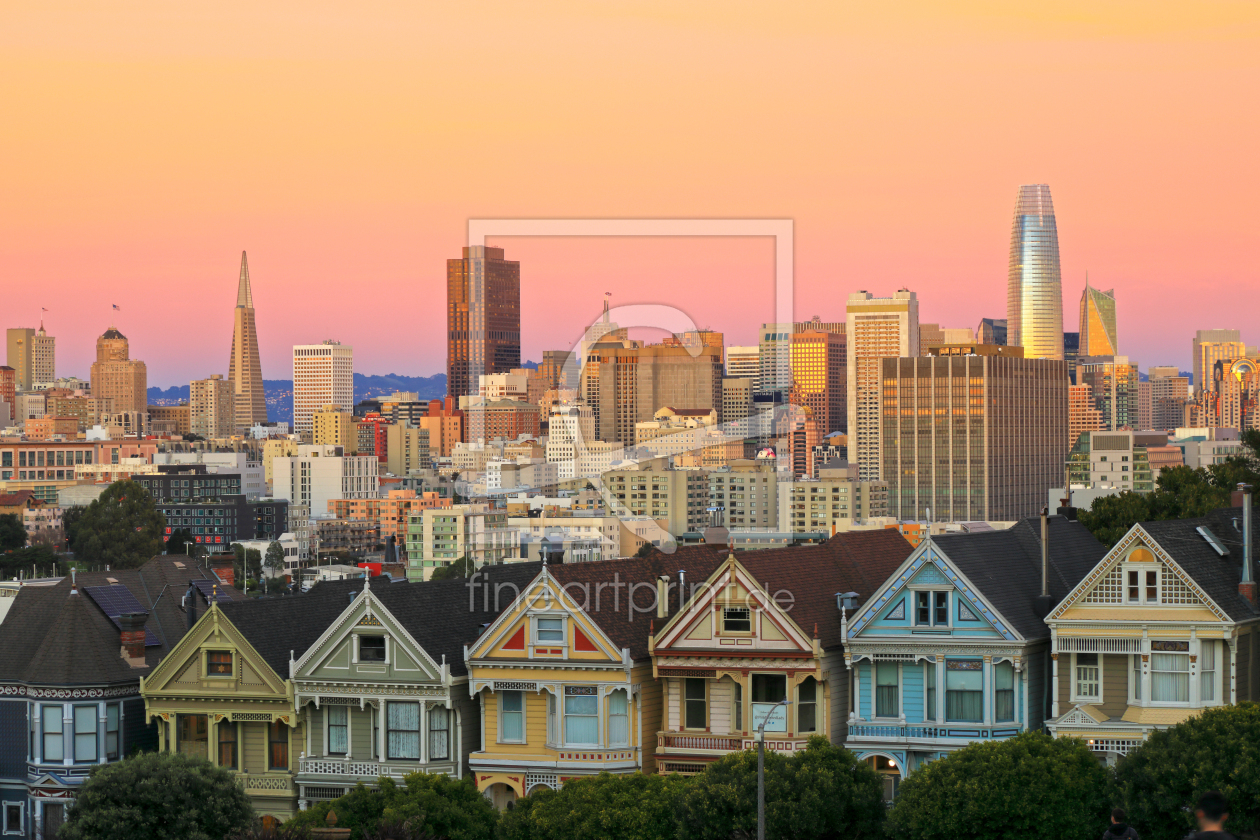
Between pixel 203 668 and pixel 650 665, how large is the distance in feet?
33.2

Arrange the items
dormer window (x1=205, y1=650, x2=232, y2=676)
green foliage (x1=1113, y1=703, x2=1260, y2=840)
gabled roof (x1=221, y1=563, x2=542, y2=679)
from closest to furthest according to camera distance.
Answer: green foliage (x1=1113, y1=703, x2=1260, y2=840) → gabled roof (x1=221, y1=563, x2=542, y2=679) → dormer window (x1=205, y1=650, x2=232, y2=676)

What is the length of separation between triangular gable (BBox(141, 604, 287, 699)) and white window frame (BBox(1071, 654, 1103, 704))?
16.9 metres

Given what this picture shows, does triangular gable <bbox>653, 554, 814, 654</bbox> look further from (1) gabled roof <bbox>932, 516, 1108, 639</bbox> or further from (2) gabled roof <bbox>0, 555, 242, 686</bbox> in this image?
(2) gabled roof <bbox>0, 555, 242, 686</bbox>

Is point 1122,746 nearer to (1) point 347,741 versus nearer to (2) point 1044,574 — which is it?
(2) point 1044,574

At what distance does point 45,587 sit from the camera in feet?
168

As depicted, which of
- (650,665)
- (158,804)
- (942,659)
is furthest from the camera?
(650,665)

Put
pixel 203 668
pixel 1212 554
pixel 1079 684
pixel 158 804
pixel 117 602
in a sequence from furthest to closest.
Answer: pixel 117 602, pixel 203 668, pixel 158 804, pixel 1212 554, pixel 1079 684

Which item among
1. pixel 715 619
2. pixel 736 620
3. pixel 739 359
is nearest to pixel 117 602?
pixel 715 619

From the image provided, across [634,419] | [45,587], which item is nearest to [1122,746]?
[45,587]

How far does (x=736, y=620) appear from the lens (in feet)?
140

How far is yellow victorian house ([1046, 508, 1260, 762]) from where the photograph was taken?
1577 inches

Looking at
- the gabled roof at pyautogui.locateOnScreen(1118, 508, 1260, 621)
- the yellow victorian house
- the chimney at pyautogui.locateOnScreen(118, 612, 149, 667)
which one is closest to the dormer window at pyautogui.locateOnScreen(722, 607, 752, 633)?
the yellow victorian house

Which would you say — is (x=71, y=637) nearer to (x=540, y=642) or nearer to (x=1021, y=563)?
(x=540, y=642)

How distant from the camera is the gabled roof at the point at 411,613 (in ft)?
148
